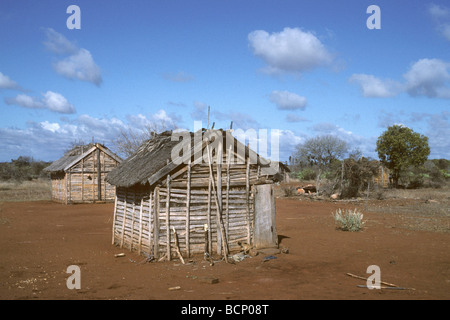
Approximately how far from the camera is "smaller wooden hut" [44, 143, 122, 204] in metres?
27.0

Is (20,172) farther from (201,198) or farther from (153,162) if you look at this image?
(201,198)

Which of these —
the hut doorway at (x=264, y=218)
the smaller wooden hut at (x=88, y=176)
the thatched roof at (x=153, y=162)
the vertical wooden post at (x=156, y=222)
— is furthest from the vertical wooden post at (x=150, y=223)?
the smaller wooden hut at (x=88, y=176)

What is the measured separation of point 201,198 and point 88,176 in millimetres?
18732

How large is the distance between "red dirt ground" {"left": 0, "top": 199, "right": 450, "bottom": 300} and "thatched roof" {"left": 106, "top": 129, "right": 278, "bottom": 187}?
Answer: 241 centimetres

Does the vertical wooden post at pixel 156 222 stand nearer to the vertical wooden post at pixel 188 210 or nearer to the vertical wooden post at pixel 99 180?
the vertical wooden post at pixel 188 210

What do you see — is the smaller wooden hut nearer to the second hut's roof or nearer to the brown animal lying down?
the second hut's roof

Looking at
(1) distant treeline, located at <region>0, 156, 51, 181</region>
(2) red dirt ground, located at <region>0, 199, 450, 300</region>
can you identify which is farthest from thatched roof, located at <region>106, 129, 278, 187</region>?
(1) distant treeline, located at <region>0, 156, 51, 181</region>

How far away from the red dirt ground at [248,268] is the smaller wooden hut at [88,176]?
10.4 meters

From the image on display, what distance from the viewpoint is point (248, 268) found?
10.1 meters

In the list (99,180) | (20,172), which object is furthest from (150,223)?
(20,172)

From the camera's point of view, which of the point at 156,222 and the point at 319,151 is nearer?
the point at 156,222
